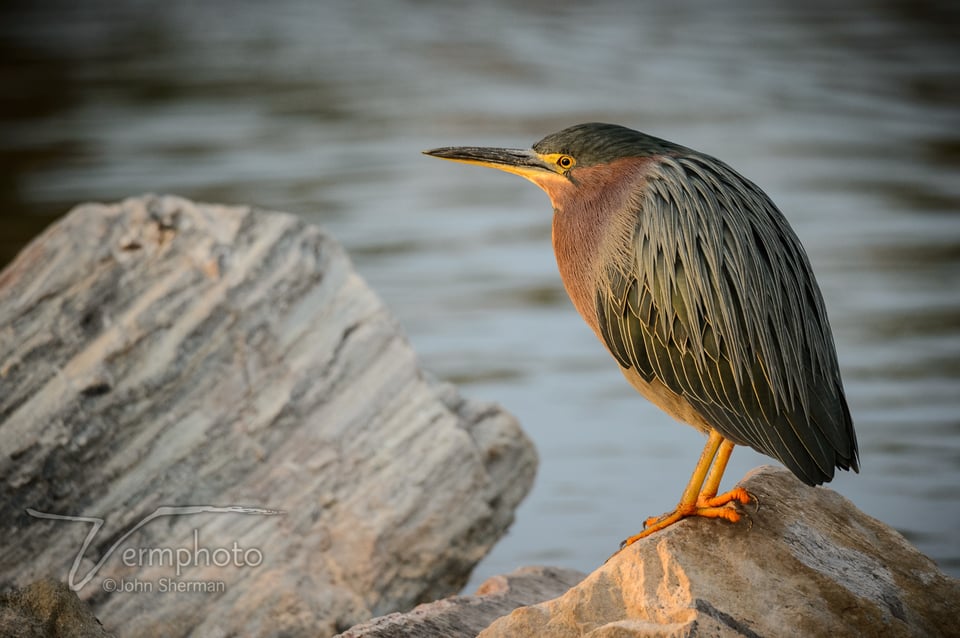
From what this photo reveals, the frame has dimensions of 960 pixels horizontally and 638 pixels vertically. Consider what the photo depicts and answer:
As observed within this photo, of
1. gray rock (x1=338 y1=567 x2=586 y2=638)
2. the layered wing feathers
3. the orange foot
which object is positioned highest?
the layered wing feathers

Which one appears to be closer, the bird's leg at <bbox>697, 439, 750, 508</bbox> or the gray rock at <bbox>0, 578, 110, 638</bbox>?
the gray rock at <bbox>0, 578, 110, 638</bbox>

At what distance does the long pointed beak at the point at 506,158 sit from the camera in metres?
4.89

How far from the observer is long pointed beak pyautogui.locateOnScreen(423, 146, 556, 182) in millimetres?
4895

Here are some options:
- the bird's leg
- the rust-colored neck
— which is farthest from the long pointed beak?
the bird's leg

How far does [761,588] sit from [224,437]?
Answer: 2.61 m

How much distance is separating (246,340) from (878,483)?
4766 millimetres

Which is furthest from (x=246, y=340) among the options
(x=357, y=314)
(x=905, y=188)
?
(x=905, y=188)

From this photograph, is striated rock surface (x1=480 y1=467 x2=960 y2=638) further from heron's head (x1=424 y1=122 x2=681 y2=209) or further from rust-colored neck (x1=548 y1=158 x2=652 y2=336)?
heron's head (x1=424 y1=122 x2=681 y2=209)

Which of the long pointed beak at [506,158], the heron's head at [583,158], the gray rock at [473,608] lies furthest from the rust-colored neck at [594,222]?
the gray rock at [473,608]

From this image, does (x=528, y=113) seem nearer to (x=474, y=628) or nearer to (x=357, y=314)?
(x=357, y=314)

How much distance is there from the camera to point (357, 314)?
6.10 meters

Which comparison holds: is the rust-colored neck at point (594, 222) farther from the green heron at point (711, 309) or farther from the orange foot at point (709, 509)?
the orange foot at point (709, 509)

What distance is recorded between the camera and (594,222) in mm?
4672

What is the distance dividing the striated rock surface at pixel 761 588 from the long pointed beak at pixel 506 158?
143cm
